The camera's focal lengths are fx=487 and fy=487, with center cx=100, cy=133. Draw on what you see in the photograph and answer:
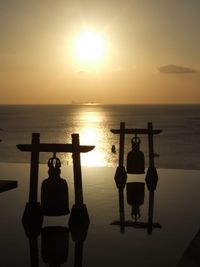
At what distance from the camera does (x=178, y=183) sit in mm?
18188

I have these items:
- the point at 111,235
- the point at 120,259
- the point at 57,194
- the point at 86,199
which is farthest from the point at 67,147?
the point at 86,199

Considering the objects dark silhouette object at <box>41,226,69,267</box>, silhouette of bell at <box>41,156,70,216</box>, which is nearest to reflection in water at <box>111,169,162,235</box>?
dark silhouette object at <box>41,226,69,267</box>

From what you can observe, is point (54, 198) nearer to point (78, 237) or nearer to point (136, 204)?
point (78, 237)

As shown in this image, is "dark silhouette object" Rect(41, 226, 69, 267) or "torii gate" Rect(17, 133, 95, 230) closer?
"dark silhouette object" Rect(41, 226, 69, 267)

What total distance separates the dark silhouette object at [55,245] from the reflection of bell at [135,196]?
2381 mm

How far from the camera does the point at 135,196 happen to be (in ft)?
51.6

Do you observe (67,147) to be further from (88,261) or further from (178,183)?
(178,183)

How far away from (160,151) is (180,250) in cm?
5903

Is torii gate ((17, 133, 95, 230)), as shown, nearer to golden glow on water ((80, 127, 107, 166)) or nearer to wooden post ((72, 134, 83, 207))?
wooden post ((72, 134, 83, 207))

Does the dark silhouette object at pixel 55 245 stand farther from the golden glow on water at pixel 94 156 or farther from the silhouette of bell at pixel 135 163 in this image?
the golden glow on water at pixel 94 156

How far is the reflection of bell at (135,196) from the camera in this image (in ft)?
44.1

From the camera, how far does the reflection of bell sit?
13.5 m

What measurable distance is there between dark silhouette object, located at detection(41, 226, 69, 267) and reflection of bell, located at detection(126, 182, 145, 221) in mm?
2381

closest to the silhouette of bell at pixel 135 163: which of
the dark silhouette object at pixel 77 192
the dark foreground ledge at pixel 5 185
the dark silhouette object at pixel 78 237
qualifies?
the dark silhouette object at pixel 78 237
